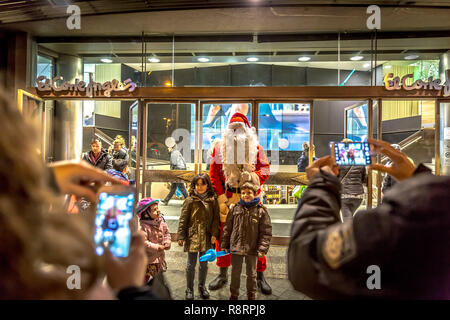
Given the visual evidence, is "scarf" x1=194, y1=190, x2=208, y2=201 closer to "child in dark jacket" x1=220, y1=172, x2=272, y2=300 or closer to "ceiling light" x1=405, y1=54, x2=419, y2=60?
"child in dark jacket" x1=220, y1=172, x2=272, y2=300

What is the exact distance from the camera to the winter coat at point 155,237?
267cm

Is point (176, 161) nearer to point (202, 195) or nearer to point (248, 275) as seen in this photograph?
point (202, 195)

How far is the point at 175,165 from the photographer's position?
17.0ft

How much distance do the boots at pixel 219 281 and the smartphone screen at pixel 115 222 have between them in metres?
2.30

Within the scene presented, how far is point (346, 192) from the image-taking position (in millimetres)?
4266

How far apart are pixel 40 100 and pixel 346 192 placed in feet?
20.1

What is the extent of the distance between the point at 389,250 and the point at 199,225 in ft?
8.31

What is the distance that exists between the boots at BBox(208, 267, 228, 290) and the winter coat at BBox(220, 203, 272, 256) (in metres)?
0.59

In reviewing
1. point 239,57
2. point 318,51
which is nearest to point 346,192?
point 318,51

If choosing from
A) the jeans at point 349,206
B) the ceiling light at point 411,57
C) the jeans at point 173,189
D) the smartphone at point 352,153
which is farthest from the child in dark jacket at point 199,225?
the ceiling light at point 411,57

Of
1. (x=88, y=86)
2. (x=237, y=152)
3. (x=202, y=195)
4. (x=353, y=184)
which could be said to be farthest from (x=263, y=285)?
(x=88, y=86)

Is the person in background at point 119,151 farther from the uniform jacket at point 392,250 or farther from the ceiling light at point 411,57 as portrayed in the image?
the ceiling light at point 411,57

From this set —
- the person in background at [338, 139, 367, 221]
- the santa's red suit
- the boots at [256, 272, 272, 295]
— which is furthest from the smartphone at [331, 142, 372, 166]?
the person in background at [338, 139, 367, 221]

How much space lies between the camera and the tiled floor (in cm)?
288
